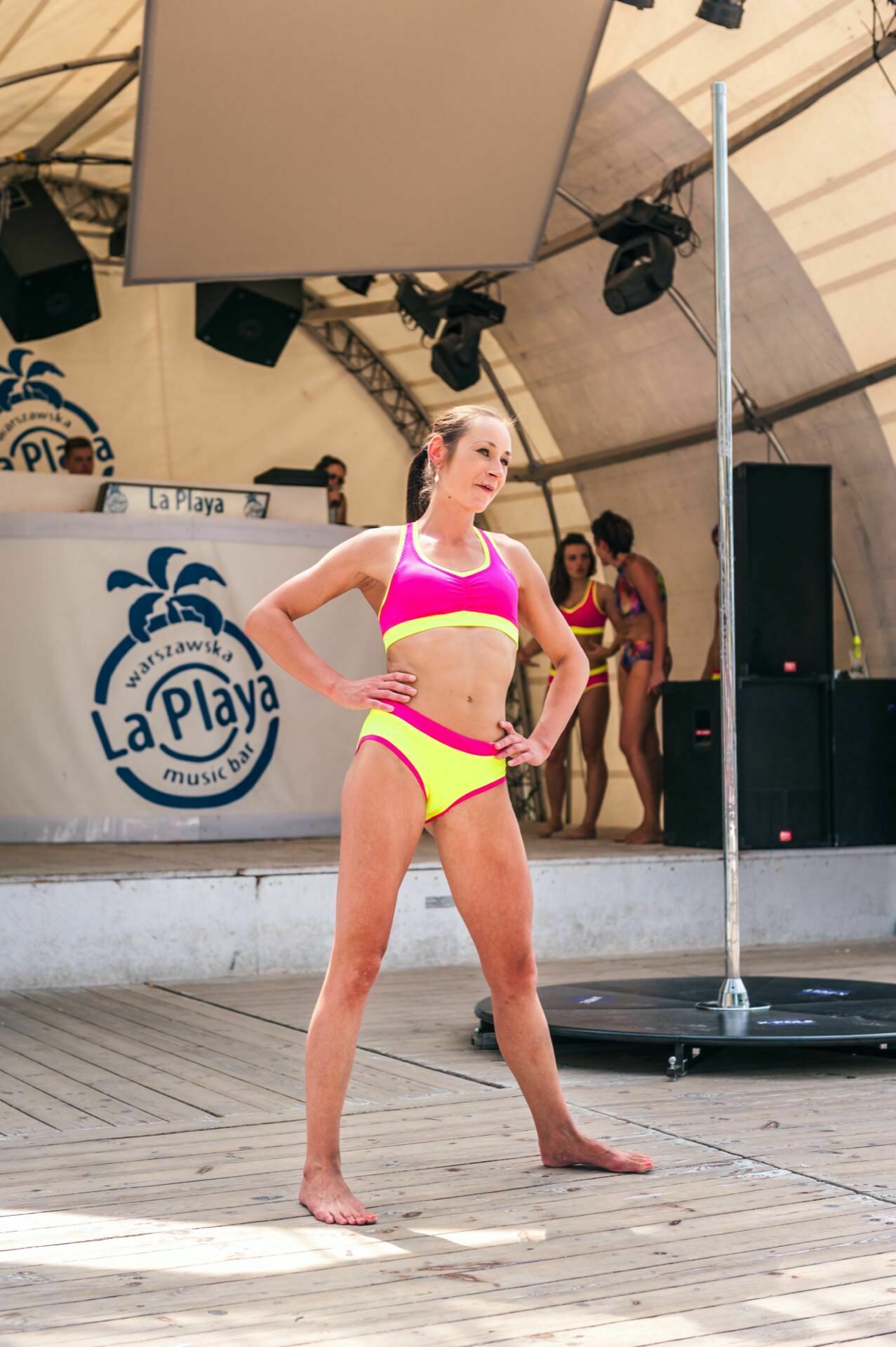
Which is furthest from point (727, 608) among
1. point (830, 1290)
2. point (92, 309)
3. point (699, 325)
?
point (92, 309)

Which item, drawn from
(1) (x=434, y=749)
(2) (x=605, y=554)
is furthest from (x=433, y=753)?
(2) (x=605, y=554)

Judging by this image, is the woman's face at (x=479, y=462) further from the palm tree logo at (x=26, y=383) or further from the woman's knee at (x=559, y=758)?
the palm tree logo at (x=26, y=383)

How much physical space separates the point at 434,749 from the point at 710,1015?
181 centimetres

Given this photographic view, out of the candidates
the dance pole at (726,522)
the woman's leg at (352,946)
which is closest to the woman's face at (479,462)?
the woman's leg at (352,946)

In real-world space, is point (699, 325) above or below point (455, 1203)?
above

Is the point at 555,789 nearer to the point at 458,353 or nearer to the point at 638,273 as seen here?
the point at 638,273

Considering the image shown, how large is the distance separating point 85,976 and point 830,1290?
385 cm

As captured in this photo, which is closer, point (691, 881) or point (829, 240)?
point (691, 881)

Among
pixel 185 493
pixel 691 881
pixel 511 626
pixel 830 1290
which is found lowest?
pixel 830 1290

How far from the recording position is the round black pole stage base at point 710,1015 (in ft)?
13.1

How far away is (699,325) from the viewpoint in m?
8.77

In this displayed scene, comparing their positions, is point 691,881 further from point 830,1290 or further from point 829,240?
point 830,1290

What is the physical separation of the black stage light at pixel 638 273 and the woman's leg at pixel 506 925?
18.5ft

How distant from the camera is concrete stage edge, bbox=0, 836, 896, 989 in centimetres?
573
